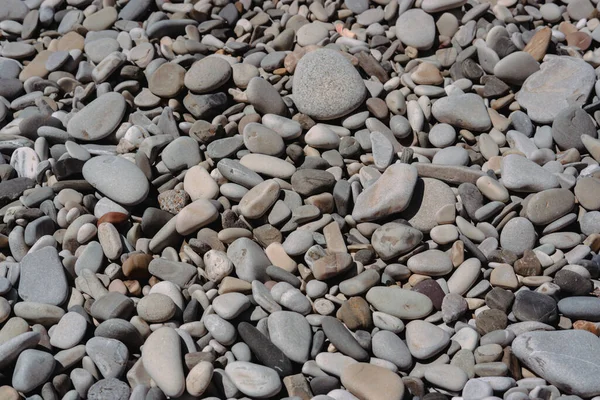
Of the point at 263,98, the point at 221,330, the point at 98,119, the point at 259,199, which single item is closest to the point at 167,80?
the point at 98,119

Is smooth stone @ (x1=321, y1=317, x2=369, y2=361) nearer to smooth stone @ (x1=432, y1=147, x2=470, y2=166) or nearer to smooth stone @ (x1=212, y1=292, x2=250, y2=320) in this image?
smooth stone @ (x1=212, y1=292, x2=250, y2=320)

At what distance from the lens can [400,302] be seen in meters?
1.86

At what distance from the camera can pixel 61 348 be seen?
1.77 meters

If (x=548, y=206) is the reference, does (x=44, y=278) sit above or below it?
below

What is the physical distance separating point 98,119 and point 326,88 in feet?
2.94

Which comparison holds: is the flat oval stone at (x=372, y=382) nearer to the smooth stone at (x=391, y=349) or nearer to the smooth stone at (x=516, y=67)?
the smooth stone at (x=391, y=349)

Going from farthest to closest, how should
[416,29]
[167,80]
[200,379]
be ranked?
[416,29] < [167,80] < [200,379]

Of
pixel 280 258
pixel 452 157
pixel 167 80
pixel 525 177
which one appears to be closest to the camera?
pixel 280 258

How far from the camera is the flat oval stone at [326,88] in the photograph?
7.72 ft

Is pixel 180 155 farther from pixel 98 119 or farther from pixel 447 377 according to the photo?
pixel 447 377

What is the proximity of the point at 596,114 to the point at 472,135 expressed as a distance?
1.65ft

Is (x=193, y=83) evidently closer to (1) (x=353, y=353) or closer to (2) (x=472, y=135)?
(2) (x=472, y=135)

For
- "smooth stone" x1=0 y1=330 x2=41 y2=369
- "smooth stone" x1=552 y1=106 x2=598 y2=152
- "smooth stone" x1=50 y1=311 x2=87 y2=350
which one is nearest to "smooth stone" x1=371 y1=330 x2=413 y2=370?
"smooth stone" x1=50 y1=311 x2=87 y2=350

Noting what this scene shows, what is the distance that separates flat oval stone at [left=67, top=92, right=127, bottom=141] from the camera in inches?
93.2
